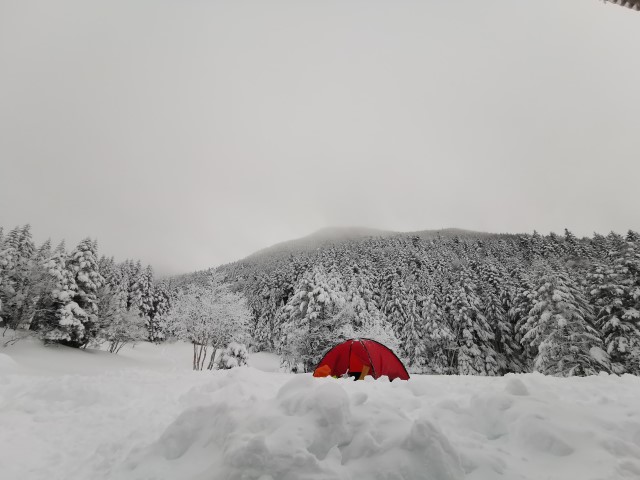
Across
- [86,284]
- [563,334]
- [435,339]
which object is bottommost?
[435,339]

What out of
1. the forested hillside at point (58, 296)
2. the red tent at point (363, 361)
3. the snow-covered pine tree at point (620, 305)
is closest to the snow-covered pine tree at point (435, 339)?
the snow-covered pine tree at point (620, 305)

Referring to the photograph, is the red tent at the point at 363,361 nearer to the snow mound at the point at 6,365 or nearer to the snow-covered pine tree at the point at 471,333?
the snow mound at the point at 6,365

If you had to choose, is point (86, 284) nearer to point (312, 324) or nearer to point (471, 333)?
point (312, 324)

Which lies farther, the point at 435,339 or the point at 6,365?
the point at 435,339

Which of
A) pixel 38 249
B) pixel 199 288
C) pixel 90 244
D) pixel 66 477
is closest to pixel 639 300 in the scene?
pixel 66 477

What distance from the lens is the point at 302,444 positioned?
311 cm

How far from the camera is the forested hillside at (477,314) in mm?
23562

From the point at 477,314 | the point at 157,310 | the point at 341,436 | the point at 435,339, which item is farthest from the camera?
the point at 157,310

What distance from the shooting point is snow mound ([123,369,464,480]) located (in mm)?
2861

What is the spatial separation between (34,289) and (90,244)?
23.4 feet

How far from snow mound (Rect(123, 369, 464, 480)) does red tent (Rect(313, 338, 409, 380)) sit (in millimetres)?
8983

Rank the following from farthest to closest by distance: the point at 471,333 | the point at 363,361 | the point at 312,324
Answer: the point at 471,333
the point at 312,324
the point at 363,361

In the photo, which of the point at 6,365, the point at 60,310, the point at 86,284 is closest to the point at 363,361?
the point at 6,365

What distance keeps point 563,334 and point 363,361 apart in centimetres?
1973
